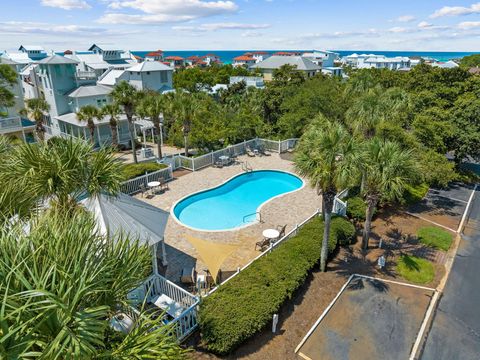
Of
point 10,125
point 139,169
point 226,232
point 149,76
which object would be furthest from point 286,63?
point 226,232

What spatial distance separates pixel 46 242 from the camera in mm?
5336

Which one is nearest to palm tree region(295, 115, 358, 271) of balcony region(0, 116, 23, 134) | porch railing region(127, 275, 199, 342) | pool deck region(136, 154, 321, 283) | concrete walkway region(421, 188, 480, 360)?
pool deck region(136, 154, 321, 283)

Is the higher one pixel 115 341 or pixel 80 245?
pixel 80 245

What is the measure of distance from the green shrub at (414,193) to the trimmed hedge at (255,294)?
9813 millimetres

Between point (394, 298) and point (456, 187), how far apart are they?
16.4 metres

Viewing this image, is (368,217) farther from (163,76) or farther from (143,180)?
(163,76)

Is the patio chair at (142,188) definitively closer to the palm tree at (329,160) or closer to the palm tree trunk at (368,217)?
the palm tree at (329,160)

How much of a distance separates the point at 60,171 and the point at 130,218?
451 cm

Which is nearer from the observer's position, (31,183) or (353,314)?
(31,183)

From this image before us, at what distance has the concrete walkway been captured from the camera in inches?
413

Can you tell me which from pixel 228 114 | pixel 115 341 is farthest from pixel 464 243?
pixel 228 114

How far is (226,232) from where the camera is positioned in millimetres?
17312

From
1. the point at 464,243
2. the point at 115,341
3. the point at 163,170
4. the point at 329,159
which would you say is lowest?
the point at 464,243

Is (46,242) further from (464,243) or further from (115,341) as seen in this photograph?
(464,243)
